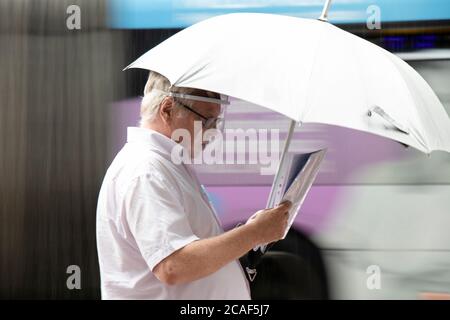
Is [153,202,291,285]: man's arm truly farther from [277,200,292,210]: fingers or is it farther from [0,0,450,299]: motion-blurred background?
[0,0,450,299]: motion-blurred background

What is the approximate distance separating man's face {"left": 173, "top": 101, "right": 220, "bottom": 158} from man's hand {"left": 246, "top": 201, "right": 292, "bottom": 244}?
0.29 m

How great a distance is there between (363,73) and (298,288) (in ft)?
6.68

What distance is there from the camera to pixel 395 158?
3518 mm

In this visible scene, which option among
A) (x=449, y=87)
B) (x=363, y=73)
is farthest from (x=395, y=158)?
(x=363, y=73)

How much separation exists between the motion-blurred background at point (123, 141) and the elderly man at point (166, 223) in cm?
160

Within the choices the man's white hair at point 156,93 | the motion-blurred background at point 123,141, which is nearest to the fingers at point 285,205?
the man's white hair at point 156,93

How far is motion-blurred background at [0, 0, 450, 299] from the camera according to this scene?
11.5 feet

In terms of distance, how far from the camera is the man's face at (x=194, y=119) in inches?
75.0

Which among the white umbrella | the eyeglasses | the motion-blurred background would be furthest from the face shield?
the motion-blurred background

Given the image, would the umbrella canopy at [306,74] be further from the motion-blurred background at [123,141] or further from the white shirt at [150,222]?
the motion-blurred background at [123,141]

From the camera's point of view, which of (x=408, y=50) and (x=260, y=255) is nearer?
(x=260, y=255)

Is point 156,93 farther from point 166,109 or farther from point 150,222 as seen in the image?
point 150,222
